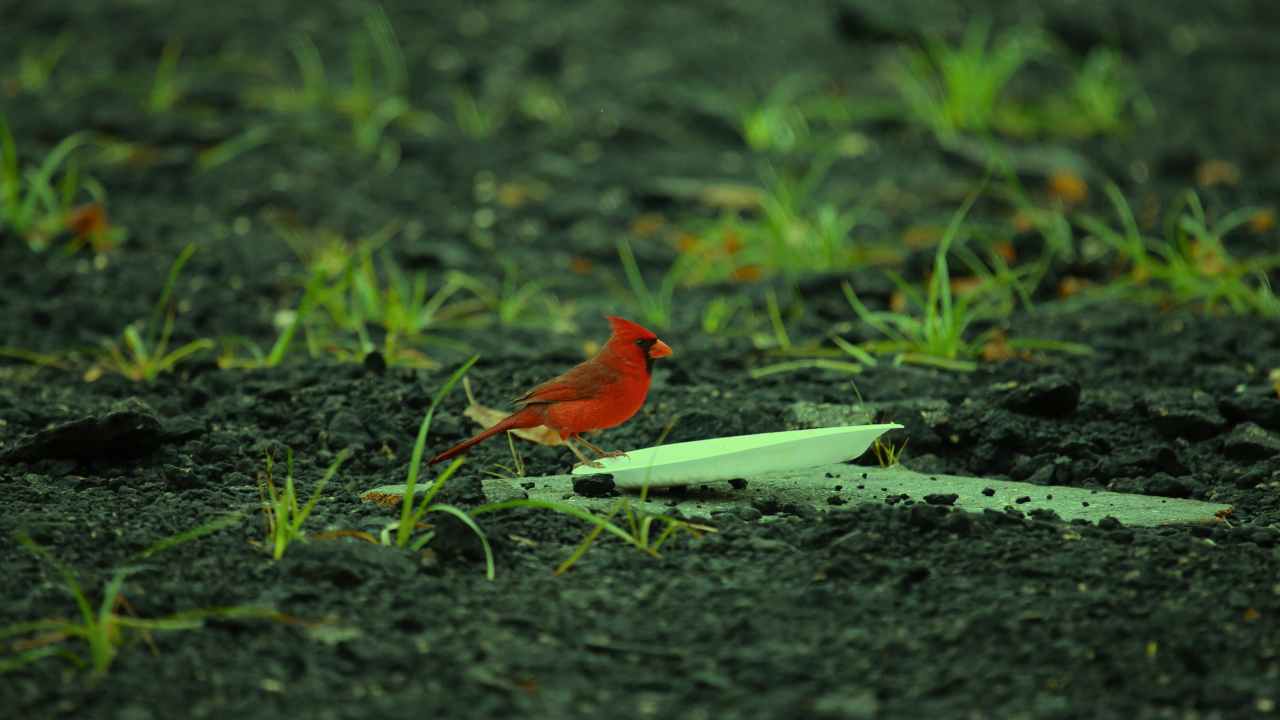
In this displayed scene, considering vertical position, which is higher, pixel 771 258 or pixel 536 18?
pixel 536 18

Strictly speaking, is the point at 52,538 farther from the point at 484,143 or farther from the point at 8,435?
the point at 484,143

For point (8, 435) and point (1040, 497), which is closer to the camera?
point (1040, 497)

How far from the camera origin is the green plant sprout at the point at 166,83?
6.64m

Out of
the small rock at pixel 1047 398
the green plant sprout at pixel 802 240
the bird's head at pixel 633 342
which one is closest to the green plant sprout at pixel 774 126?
the green plant sprout at pixel 802 240

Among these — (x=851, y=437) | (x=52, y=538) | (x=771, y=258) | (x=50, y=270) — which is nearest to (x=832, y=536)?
(x=851, y=437)

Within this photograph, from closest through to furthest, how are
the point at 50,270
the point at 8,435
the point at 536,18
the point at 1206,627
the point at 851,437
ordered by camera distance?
the point at 1206,627 → the point at 851,437 → the point at 8,435 → the point at 50,270 → the point at 536,18

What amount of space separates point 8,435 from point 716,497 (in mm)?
1812

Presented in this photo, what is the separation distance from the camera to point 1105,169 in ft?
22.0

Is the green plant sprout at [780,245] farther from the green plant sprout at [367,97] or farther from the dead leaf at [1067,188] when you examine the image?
the green plant sprout at [367,97]

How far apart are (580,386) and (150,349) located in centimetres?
191

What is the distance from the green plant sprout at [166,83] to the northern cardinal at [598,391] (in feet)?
13.8

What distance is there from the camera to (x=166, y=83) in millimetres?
6723

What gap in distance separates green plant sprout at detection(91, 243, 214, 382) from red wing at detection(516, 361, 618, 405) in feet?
4.89

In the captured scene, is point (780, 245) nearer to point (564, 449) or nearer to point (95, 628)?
point (564, 449)
